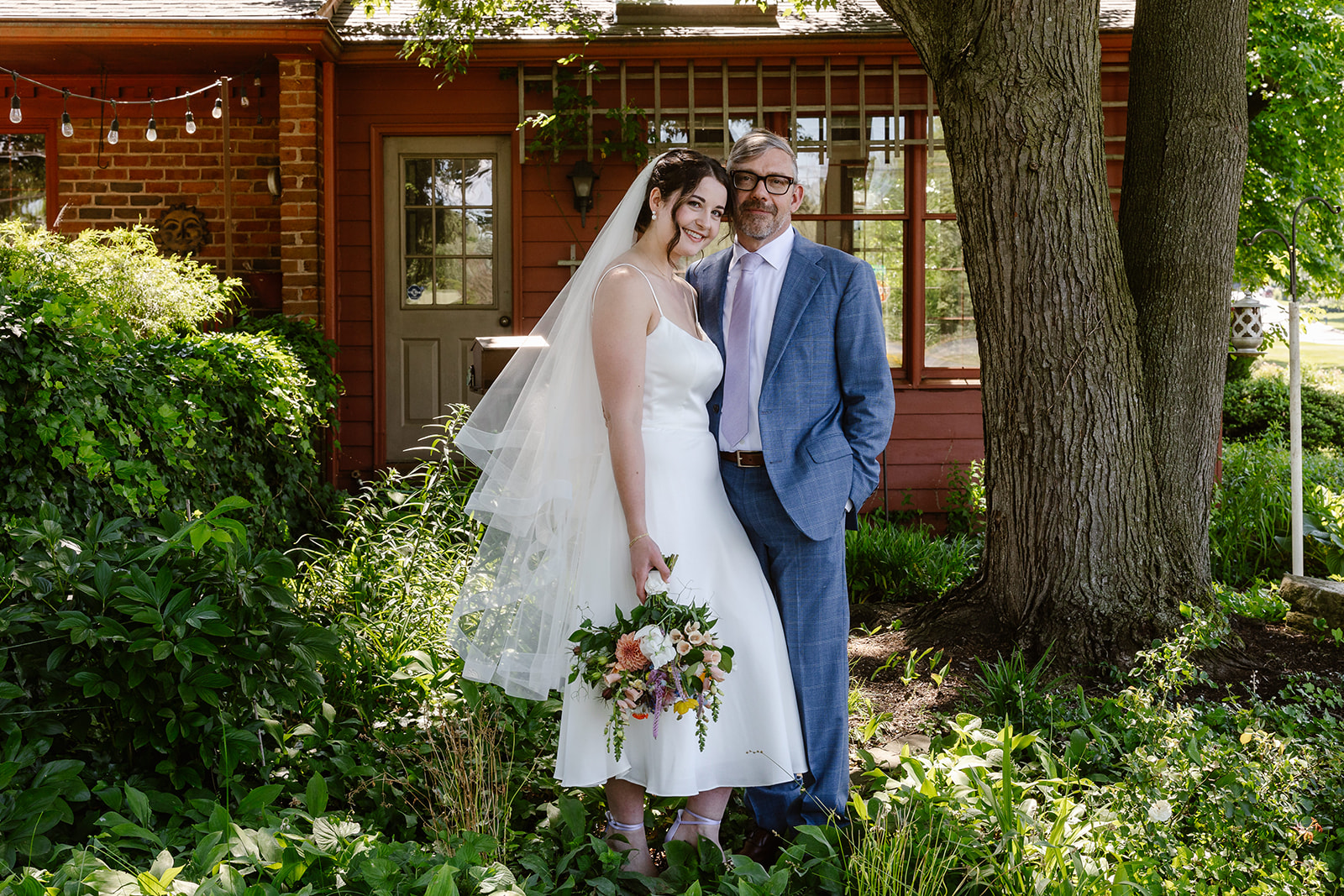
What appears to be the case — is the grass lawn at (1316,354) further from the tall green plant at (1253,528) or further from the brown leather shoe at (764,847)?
the brown leather shoe at (764,847)

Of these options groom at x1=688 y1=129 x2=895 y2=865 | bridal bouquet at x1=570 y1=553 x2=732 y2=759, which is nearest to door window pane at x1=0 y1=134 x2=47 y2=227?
groom at x1=688 y1=129 x2=895 y2=865

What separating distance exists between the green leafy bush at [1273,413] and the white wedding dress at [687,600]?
1205 centimetres

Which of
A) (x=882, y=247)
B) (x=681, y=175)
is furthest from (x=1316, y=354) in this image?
(x=681, y=175)

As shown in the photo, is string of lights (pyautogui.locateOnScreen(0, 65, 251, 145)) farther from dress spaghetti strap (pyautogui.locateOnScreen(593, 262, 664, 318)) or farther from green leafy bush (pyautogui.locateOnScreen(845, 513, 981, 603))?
dress spaghetti strap (pyautogui.locateOnScreen(593, 262, 664, 318))

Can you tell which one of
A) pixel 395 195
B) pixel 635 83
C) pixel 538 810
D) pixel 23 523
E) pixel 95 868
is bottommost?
pixel 538 810

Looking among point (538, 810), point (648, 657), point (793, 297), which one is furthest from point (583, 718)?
point (793, 297)

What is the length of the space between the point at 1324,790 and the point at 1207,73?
3.08m

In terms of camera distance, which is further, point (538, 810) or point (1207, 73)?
point (1207, 73)

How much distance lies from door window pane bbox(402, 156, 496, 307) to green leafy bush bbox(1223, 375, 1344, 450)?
982cm

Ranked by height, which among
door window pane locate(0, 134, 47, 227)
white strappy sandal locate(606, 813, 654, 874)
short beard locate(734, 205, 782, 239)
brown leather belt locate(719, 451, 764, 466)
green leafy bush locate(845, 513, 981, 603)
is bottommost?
white strappy sandal locate(606, 813, 654, 874)

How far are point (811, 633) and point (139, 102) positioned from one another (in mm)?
7179

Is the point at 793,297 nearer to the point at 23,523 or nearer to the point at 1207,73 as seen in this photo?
the point at 23,523

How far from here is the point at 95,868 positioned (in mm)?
1910

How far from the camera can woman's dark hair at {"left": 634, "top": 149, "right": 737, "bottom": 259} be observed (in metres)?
2.50
